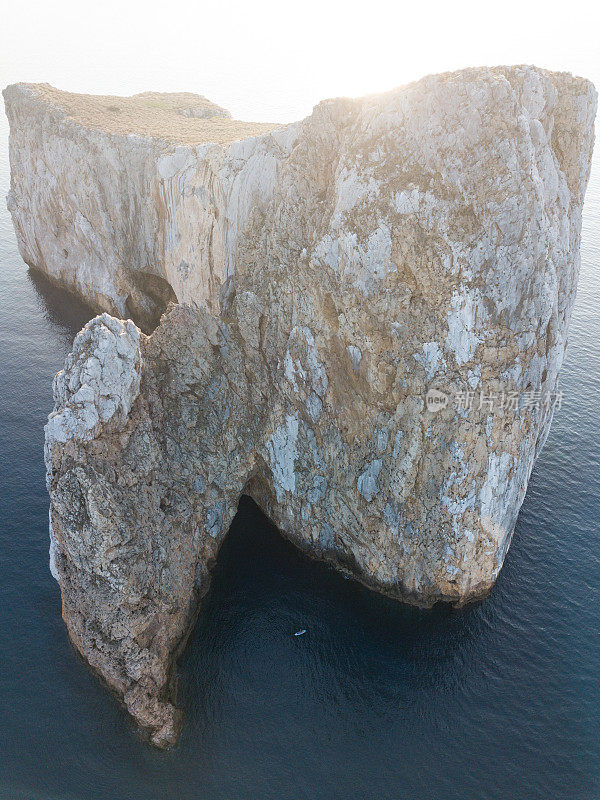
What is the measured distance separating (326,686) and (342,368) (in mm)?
23037

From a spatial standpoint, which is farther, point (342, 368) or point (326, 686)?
point (342, 368)

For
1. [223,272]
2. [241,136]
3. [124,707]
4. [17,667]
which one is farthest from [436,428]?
[241,136]

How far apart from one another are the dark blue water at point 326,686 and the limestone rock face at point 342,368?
2315 millimetres

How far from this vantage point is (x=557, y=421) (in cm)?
6412

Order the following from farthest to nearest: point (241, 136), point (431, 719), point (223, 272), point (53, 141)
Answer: point (53, 141)
point (241, 136)
point (223, 272)
point (431, 719)

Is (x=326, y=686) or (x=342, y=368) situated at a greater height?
(x=342, y=368)

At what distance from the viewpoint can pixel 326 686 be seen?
131 ft

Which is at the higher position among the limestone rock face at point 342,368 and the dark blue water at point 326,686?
the limestone rock face at point 342,368

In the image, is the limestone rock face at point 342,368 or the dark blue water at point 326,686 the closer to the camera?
the limestone rock face at point 342,368

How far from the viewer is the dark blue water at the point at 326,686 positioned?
34.9 meters

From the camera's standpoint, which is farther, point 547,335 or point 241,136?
point 241,136

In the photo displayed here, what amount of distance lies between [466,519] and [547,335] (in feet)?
47.5

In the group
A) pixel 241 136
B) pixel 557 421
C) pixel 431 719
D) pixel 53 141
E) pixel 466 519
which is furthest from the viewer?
pixel 53 141

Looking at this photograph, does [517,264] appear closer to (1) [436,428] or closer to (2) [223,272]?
(1) [436,428]
